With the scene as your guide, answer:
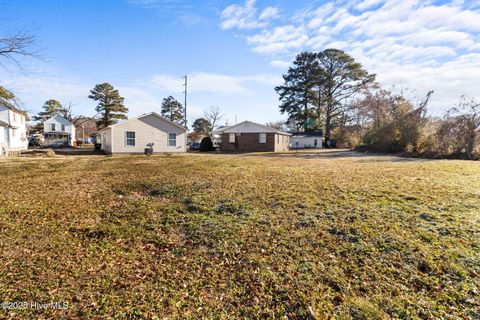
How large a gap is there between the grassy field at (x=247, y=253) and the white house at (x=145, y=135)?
1459 cm

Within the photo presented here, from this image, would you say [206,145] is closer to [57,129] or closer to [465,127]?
[465,127]

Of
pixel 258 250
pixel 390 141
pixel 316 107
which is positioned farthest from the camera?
pixel 316 107

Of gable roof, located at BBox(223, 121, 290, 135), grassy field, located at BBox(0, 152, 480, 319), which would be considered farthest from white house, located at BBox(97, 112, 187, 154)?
grassy field, located at BBox(0, 152, 480, 319)

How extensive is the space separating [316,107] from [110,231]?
43.3 metres

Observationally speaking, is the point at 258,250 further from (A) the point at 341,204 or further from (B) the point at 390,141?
(B) the point at 390,141

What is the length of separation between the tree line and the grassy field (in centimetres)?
1625

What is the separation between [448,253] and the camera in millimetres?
3418

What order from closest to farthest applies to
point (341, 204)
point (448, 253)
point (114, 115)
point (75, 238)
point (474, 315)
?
1. point (474, 315)
2. point (448, 253)
3. point (75, 238)
4. point (341, 204)
5. point (114, 115)

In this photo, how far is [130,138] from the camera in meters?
21.0

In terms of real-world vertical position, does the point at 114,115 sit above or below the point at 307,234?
above

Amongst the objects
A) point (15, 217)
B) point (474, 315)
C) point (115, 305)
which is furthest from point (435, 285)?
point (15, 217)

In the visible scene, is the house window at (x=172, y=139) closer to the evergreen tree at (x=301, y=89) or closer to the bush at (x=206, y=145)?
the bush at (x=206, y=145)

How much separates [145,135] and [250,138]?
1174cm

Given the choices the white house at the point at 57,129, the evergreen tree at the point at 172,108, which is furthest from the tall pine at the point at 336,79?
the white house at the point at 57,129
